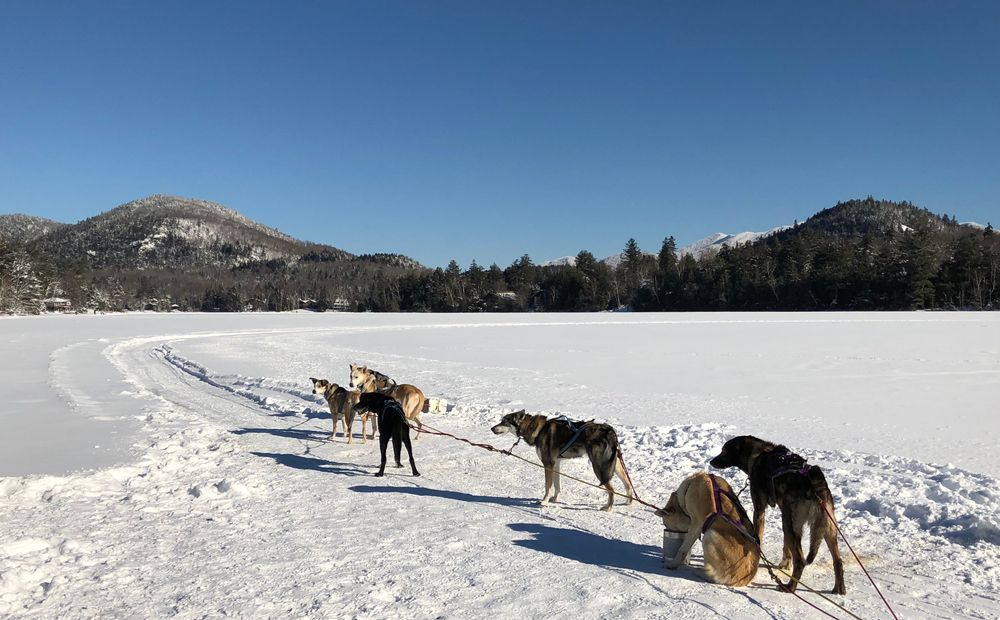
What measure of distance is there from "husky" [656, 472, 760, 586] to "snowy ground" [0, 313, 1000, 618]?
156mm

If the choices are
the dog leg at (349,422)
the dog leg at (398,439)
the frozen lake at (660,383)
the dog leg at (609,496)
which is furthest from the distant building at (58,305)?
the dog leg at (609,496)

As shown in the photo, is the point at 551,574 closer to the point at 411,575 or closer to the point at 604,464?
the point at 411,575

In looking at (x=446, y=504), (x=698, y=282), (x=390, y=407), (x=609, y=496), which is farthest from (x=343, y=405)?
(x=698, y=282)

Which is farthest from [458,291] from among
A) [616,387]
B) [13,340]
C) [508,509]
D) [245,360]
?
[508,509]

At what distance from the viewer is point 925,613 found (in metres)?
4.21

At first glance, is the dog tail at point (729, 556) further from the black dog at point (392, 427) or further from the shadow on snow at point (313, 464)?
the shadow on snow at point (313, 464)

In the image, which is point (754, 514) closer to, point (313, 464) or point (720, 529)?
point (720, 529)

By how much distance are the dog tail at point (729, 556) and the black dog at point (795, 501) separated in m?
0.31

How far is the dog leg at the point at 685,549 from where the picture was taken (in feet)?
15.4

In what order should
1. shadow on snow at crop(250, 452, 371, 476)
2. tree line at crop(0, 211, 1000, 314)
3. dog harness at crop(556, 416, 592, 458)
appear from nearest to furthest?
dog harness at crop(556, 416, 592, 458), shadow on snow at crop(250, 452, 371, 476), tree line at crop(0, 211, 1000, 314)

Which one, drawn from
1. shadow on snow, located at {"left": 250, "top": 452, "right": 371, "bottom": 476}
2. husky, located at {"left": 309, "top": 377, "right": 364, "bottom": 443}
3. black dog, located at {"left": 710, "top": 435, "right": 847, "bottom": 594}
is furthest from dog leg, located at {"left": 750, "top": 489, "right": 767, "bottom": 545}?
husky, located at {"left": 309, "top": 377, "right": 364, "bottom": 443}

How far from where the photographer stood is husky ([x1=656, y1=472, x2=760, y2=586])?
4.40 meters

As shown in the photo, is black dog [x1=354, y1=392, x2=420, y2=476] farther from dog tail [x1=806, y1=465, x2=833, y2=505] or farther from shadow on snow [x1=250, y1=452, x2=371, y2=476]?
dog tail [x1=806, y1=465, x2=833, y2=505]

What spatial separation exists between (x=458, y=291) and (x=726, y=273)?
154 ft
